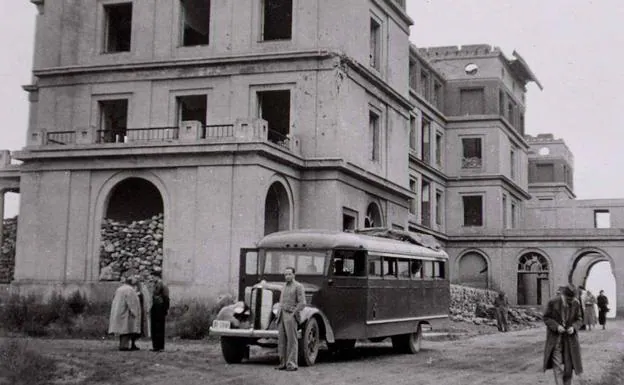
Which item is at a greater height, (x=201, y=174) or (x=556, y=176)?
(x=556, y=176)

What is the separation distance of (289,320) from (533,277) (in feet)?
150

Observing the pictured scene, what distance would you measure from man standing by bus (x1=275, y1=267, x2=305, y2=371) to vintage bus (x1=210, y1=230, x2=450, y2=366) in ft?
0.87

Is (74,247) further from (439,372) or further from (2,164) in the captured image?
(439,372)

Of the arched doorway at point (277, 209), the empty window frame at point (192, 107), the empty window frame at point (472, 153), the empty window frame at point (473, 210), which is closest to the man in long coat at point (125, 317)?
the arched doorway at point (277, 209)

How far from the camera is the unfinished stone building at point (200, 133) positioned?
27.8 meters

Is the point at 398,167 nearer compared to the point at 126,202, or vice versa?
the point at 126,202

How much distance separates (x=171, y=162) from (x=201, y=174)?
1145 millimetres

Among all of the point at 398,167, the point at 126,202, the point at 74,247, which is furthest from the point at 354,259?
the point at 398,167

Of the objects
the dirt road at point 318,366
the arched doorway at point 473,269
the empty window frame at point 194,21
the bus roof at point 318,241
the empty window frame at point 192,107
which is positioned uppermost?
the empty window frame at point 194,21

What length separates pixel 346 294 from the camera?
57.1 ft

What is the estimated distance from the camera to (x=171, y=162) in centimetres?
2825

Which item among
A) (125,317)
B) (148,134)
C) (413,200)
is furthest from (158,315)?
(413,200)

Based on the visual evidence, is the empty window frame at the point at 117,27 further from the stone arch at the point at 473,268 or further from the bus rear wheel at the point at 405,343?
the stone arch at the point at 473,268

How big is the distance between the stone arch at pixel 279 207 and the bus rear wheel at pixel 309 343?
13686 mm
